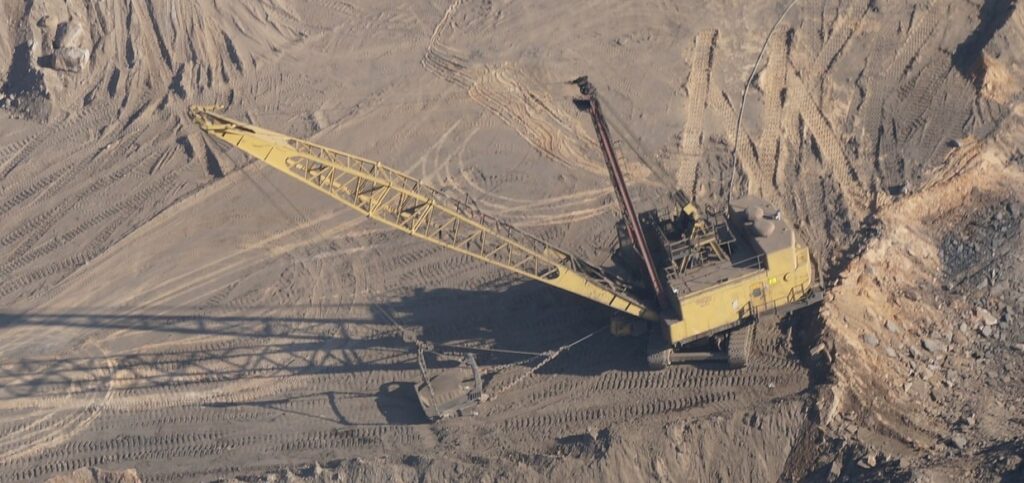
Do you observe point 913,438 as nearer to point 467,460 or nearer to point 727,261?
point 727,261

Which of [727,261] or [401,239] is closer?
[727,261]

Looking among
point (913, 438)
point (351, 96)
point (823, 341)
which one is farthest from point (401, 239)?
point (913, 438)

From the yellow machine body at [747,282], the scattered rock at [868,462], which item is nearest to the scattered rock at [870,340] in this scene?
the yellow machine body at [747,282]

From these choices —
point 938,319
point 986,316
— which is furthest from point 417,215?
point 986,316

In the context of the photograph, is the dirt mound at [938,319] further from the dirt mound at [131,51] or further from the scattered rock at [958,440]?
the dirt mound at [131,51]

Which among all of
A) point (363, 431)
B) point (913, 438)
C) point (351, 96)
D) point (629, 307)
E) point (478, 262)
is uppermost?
point (351, 96)

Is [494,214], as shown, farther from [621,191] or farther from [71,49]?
[71,49]

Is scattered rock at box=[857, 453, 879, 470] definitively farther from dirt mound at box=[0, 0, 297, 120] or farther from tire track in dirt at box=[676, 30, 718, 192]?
dirt mound at box=[0, 0, 297, 120]
